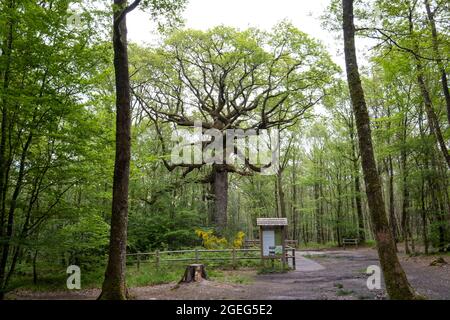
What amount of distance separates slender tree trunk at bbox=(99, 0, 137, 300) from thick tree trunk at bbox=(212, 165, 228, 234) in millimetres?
12585

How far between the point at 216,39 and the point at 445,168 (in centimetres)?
1410

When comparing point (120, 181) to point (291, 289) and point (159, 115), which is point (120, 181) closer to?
point (291, 289)

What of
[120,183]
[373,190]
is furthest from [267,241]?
[120,183]

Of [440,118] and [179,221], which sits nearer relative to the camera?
[440,118]

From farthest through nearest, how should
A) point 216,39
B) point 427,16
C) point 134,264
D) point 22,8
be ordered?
point 216,39 < point 134,264 < point 427,16 < point 22,8

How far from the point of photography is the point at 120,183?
7.66m

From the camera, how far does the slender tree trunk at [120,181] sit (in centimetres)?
736

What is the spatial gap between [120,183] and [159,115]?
49.8 ft

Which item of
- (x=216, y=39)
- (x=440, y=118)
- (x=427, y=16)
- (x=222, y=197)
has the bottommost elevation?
(x=222, y=197)
